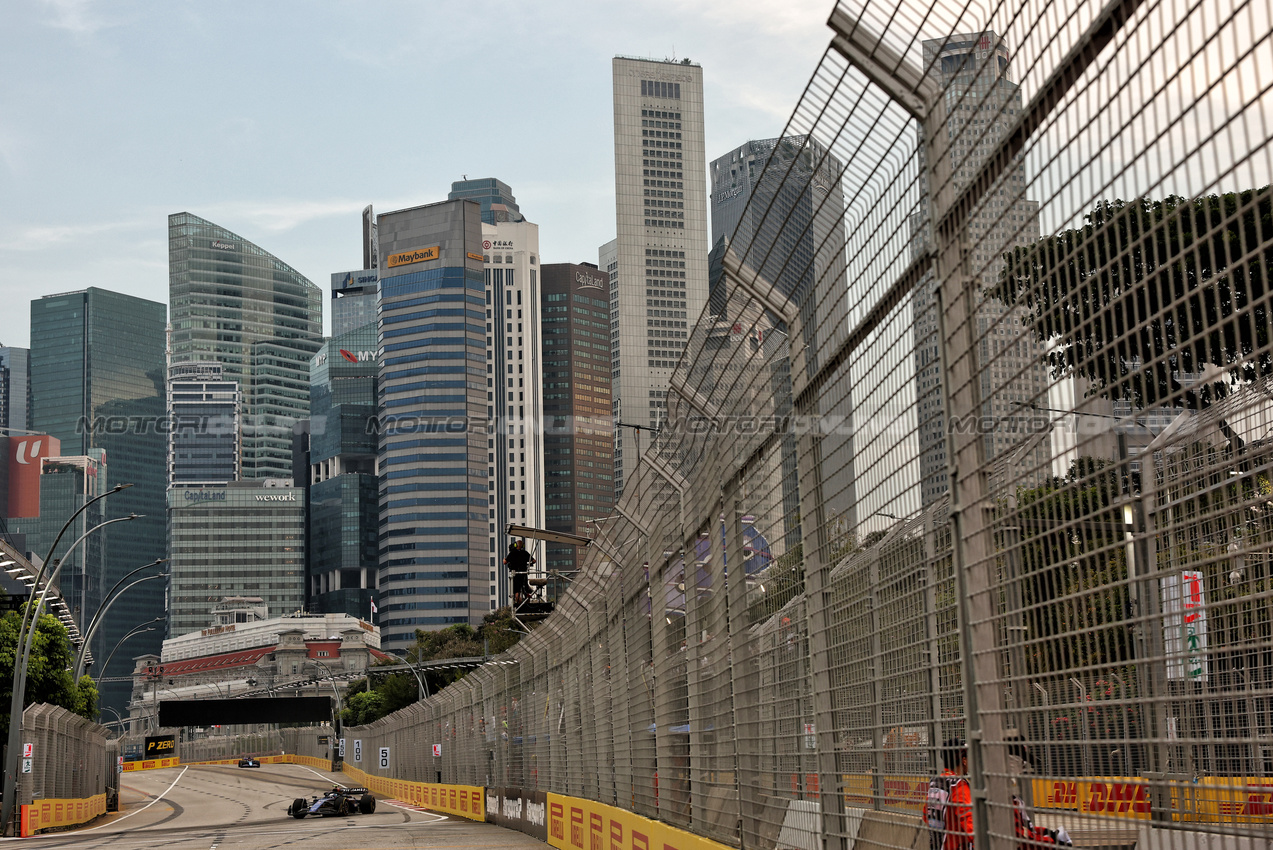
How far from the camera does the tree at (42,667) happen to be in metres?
39.0

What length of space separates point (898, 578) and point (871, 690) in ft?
1.85

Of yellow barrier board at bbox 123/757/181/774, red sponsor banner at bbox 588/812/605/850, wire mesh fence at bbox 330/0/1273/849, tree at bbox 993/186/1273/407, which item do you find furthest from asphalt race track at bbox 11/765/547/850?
yellow barrier board at bbox 123/757/181/774

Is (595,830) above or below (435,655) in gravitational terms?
below

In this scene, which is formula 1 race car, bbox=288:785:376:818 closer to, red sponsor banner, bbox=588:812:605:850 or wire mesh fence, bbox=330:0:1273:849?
red sponsor banner, bbox=588:812:605:850

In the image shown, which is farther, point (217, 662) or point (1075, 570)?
point (217, 662)

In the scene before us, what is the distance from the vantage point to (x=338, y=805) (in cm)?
3528

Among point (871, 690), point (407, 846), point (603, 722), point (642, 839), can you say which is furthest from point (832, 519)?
point (407, 846)

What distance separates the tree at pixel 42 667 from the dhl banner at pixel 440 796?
1126 cm

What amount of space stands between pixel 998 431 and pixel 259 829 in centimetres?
2885

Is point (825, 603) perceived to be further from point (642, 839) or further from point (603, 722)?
point (603, 722)

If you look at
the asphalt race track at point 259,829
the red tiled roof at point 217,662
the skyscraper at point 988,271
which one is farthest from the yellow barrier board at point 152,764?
the skyscraper at point 988,271

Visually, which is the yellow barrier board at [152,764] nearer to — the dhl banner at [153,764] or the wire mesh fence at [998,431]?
the dhl banner at [153,764]

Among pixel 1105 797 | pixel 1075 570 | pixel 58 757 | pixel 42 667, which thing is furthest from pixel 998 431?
pixel 42 667

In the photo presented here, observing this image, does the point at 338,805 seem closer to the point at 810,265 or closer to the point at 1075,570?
the point at 810,265
